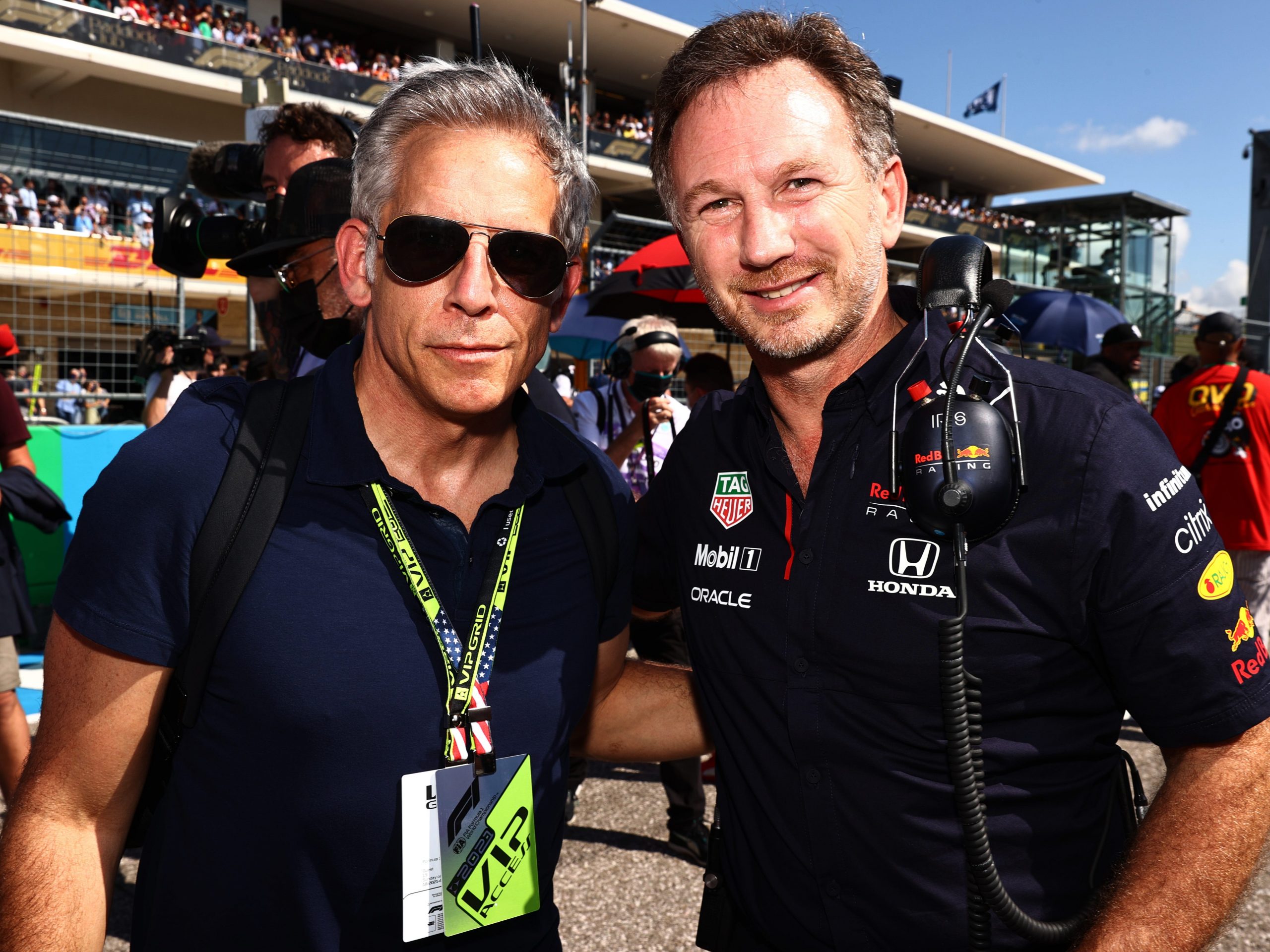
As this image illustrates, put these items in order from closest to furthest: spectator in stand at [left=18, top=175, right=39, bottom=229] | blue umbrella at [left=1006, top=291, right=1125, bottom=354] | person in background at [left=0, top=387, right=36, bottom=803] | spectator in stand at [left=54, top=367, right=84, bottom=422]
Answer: person in background at [left=0, top=387, right=36, bottom=803] → spectator in stand at [left=54, top=367, right=84, bottom=422] → blue umbrella at [left=1006, top=291, right=1125, bottom=354] → spectator in stand at [left=18, top=175, right=39, bottom=229]

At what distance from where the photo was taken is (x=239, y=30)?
3056 centimetres

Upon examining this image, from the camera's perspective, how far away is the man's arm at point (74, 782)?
1.47 meters

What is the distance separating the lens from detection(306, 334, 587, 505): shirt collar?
1694mm

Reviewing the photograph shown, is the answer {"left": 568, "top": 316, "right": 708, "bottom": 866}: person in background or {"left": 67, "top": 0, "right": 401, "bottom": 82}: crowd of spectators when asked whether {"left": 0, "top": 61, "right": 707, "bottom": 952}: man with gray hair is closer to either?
{"left": 568, "top": 316, "right": 708, "bottom": 866}: person in background

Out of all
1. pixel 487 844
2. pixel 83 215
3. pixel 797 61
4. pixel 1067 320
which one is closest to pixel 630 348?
pixel 797 61

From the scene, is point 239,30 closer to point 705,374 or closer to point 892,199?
point 705,374

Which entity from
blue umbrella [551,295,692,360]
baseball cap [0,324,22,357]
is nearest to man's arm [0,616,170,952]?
baseball cap [0,324,22,357]

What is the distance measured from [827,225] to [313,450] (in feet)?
3.37

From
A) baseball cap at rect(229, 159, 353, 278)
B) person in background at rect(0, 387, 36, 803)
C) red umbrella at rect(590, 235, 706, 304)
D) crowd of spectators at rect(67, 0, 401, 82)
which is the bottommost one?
person in background at rect(0, 387, 36, 803)

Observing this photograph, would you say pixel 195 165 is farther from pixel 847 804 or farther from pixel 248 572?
pixel 847 804

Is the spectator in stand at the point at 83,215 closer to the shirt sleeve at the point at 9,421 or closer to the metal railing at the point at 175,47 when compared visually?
the metal railing at the point at 175,47

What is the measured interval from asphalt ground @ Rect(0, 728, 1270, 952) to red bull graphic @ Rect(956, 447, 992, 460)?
2.55 metres

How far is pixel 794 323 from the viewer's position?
1781 millimetres

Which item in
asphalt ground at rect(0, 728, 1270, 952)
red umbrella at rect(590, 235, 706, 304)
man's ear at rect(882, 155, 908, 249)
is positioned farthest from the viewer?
red umbrella at rect(590, 235, 706, 304)
